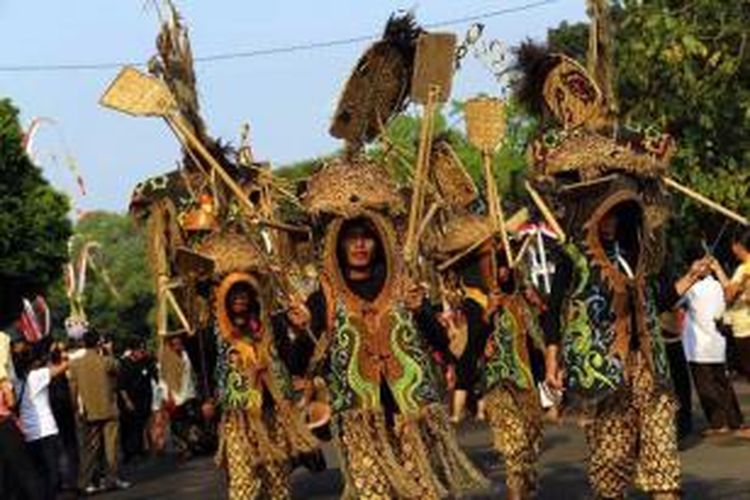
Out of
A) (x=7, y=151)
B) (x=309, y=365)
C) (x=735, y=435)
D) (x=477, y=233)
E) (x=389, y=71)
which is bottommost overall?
(x=735, y=435)

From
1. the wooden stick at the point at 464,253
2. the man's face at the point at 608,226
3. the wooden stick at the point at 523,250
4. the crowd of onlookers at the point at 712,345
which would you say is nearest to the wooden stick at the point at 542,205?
the man's face at the point at 608,226

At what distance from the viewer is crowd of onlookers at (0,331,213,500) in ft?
38.8

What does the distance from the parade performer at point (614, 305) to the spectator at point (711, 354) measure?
233 inches

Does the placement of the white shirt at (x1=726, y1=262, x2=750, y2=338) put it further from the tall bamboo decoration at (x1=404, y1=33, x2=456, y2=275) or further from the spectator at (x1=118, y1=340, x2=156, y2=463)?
the spectator at (x1=118, y1=340, x2=156, y2=463)

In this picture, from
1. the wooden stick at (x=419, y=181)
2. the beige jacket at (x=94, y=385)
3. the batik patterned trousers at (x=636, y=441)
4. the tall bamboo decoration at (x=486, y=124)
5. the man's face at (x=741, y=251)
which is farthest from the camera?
the beige jacket at (x=94, y=385)

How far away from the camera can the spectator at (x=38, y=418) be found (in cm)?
1241

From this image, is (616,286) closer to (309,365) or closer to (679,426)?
(309,365)

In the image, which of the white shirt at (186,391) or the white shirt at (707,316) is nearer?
the white shirt at (707,316)

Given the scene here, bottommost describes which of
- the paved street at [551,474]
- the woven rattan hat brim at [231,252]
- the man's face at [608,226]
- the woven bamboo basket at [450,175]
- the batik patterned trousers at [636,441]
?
the paved street at [551,474]

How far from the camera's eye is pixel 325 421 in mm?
10844

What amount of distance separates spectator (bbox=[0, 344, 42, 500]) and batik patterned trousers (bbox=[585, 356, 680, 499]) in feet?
14.9

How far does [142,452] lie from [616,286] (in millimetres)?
14039

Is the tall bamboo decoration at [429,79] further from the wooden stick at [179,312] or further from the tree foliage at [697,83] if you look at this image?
the tree foliage at [697,83]

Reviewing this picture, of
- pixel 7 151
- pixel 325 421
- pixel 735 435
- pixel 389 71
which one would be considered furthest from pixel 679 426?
pixel 7 151
